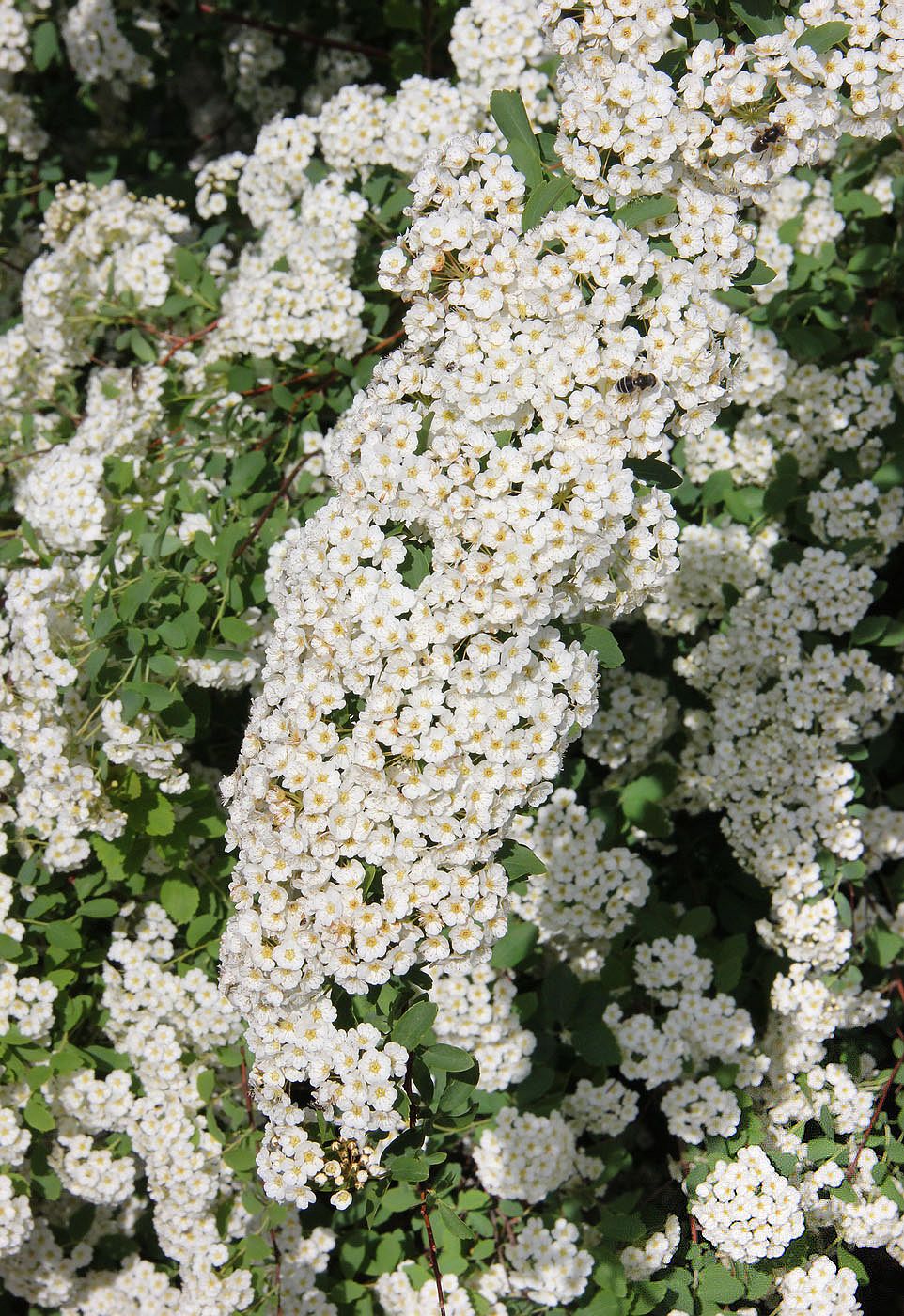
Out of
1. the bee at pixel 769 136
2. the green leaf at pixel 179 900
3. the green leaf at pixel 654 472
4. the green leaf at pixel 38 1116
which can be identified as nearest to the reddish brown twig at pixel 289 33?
the bee at pixel 769 136

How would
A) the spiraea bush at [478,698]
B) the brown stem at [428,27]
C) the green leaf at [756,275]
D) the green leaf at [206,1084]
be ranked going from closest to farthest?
the spiraea bush at [478,698] → the green leaf at [756,275] → the green leaf at [206,1084] → the brown stem at [428,27]

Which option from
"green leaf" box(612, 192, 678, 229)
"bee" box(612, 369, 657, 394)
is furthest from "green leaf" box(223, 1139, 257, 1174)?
"green leaf" box(612, 192, 678, 229)

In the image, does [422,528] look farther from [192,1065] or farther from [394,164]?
[192,1065]

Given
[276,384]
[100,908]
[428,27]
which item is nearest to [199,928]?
[100,908]

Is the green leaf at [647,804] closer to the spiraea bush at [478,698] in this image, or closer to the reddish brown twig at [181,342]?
the spiraea bush at [478,698]

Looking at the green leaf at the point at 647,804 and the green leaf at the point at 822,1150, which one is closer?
the green leaf at the point at 822,1150

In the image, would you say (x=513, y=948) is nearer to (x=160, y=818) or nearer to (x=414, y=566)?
(x=160, y=818)
